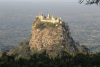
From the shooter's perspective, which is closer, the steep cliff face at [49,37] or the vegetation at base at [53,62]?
the vegetation at base at [53,62]

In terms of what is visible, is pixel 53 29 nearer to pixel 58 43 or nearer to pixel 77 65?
pixel 58 43

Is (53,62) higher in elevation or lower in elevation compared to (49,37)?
higher

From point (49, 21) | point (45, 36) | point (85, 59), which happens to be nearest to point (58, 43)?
point (45, 36)

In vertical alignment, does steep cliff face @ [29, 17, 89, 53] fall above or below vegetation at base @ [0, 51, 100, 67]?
below

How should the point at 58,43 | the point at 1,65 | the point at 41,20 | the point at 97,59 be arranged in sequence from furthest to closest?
the point at 41,20, the point at 58,43, the point at 97,59, the point at 1,65

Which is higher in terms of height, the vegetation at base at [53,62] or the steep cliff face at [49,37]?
the vegetation at base at [53,62]

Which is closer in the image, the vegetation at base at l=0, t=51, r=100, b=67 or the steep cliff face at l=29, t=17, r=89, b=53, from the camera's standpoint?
the vegetation at base at l=0, t=51, r=100, b=67

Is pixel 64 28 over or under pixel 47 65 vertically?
under

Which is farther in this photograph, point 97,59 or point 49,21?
point 49,21

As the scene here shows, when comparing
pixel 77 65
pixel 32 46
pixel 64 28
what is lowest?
pixel 32 46

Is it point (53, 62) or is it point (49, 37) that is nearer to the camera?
point (53, 62)

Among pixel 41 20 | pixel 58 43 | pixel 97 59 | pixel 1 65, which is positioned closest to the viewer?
pixel 1 65
